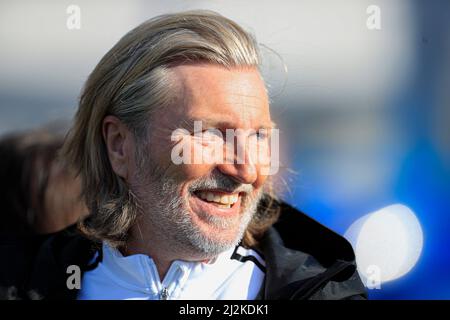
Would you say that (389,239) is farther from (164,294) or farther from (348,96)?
(164,294)

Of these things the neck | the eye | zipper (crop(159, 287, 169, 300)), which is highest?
the eye

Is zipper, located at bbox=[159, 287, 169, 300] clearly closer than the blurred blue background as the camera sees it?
Yes

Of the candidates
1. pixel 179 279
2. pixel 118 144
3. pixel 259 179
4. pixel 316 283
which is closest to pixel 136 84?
pixel 118 144

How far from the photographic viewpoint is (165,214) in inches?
74.5

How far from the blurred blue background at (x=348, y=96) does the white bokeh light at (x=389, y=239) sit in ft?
0.13

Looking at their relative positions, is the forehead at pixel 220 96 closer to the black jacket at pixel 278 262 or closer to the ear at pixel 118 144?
the ear at pixel 118 144

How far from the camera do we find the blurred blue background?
3.11 metres

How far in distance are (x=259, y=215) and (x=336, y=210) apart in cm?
114

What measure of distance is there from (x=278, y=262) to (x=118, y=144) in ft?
2.20

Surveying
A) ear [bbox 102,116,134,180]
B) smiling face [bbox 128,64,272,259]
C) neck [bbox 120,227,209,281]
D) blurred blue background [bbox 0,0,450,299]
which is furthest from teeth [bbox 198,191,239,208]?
blurred blue background [bbox 0,0,450,299]

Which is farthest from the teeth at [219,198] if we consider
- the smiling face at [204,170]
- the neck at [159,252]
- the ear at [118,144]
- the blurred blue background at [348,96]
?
the blurred blue background at [348,96]

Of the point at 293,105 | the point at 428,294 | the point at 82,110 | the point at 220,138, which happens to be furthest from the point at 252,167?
the point at 428,294

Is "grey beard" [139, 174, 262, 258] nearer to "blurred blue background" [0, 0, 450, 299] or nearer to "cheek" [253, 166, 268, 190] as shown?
"cheek" [253, 166, 268, 190]

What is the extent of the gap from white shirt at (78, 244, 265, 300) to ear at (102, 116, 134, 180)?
0.94 feet
